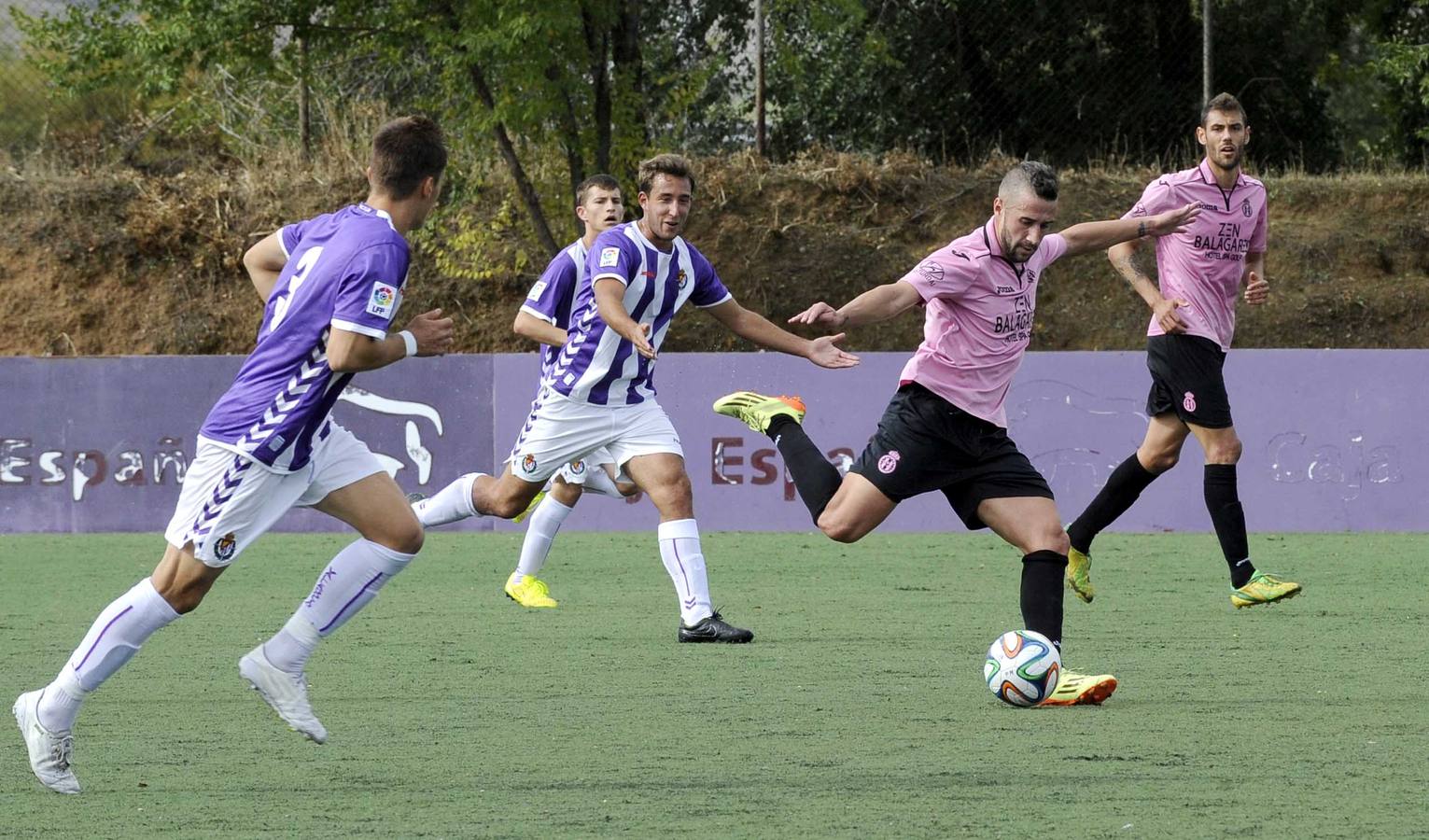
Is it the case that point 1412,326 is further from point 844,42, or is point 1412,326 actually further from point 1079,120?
point 844,42

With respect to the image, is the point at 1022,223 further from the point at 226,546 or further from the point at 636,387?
the point at 226,546

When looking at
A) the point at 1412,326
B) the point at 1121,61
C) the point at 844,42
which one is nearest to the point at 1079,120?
the point at 1121,61

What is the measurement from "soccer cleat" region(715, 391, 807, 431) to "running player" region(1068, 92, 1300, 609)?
1895 mm

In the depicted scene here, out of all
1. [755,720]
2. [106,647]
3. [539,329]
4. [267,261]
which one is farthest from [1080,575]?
[106,647]

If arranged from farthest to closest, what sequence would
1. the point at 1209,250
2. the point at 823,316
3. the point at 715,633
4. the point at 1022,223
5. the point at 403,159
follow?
the point at 1209,250
the point at 715,633
the point at 1022,223
the point at 823,316
the point at 403,159

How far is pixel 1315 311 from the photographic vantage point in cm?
1802

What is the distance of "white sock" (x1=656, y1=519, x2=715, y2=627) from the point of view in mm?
7840

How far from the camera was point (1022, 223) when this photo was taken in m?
6.38

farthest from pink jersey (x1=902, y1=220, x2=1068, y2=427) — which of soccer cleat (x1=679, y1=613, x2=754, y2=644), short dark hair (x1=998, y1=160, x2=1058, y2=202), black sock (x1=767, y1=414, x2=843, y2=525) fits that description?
soccer cleat (x1=679, y1=613, x2=754, y2=644)

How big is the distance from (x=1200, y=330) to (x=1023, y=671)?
3.66 metres

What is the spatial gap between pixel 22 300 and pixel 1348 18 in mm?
16043

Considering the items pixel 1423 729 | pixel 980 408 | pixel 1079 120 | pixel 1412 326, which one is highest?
pixel 980 408

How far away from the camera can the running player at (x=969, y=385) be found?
6348mm

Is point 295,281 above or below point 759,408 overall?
above
